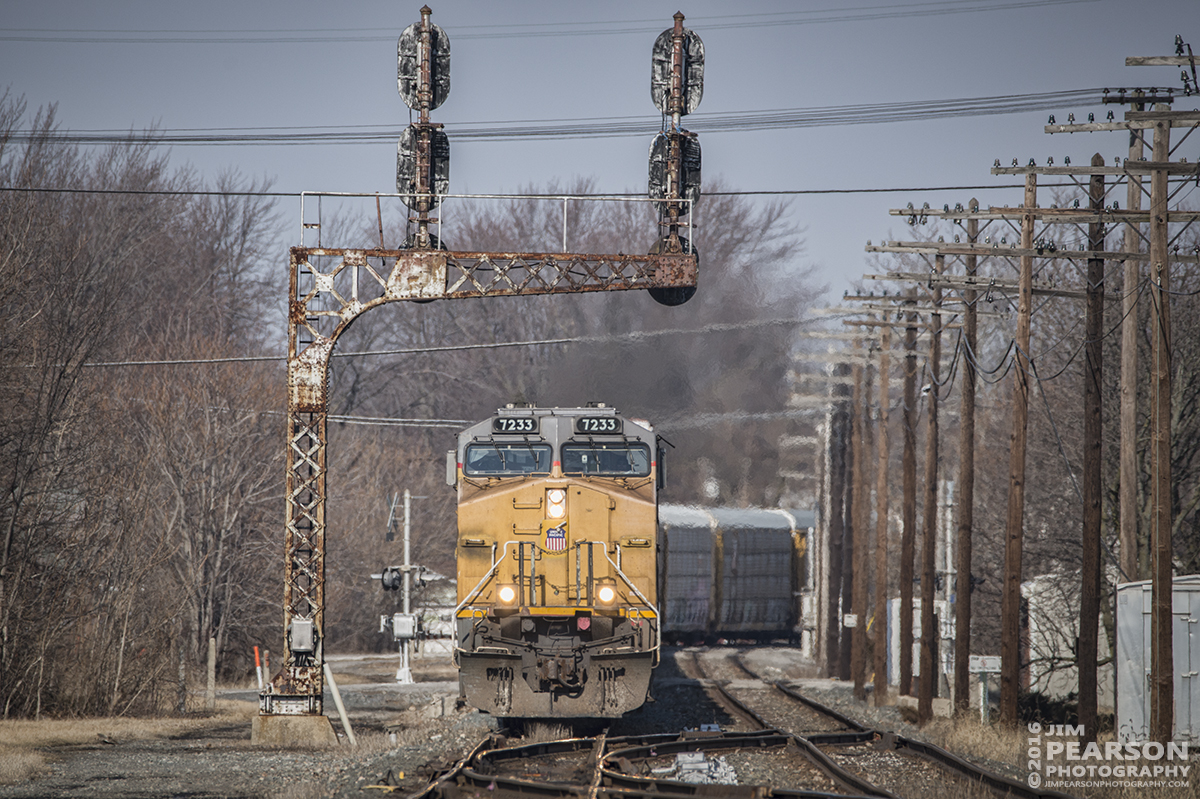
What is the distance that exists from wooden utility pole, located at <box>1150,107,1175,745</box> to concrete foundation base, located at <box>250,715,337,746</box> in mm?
11491

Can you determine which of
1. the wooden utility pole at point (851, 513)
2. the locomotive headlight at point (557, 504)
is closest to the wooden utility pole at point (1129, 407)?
the locomotive headlight at point (557, 504)

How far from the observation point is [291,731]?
60.0 ft

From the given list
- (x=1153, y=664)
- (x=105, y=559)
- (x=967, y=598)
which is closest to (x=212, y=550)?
(x=105, y=559)

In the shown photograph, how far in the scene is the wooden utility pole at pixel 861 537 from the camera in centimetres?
2931

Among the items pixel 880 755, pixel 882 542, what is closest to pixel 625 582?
pixel 880 755

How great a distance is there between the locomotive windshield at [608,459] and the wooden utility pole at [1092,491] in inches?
274

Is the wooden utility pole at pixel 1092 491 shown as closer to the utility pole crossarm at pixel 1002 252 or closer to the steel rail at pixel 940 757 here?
the utility pole crossarm at pixel 1002 252

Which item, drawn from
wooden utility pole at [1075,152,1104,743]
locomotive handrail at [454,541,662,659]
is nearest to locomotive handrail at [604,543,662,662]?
locomotive handrail at [454,541,662,659]

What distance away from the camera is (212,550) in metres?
37.0

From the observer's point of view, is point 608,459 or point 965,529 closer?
point 608,459

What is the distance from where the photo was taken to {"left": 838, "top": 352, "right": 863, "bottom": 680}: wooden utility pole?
33.3 metres

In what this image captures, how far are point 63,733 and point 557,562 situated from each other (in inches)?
317

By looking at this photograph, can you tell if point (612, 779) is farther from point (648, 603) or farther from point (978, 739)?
point (978, 739)

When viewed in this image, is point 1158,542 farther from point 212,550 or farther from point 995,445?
point 995,445
